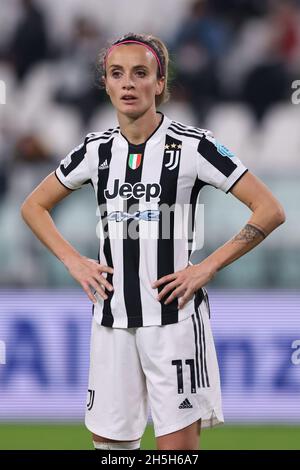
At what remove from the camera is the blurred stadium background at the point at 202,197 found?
19.6 ft

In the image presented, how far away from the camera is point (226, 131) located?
A: 302 inches

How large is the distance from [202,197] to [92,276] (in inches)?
119

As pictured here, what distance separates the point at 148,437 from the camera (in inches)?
217

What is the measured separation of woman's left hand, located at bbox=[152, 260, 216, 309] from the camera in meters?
3.45

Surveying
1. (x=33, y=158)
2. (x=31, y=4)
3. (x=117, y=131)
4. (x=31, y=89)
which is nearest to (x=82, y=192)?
(x=33, y=158)

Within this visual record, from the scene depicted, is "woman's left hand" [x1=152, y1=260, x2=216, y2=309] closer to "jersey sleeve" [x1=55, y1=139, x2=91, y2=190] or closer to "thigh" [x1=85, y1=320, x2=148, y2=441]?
"thigh" [x1=85, y1=320, x2=148, y2=441]

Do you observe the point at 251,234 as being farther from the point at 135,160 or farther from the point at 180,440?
the point at 180,440

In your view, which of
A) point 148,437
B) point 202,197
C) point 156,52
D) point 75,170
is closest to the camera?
point 156,52

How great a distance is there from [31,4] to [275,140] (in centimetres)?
239

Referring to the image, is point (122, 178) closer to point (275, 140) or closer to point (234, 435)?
point (234, 435)

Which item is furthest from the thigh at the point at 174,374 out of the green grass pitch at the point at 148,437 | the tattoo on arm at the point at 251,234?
the green grass pitch at the point at 148,437

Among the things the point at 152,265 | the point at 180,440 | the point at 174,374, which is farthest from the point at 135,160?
the point at 180,440

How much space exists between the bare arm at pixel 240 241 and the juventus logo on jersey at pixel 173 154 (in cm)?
22

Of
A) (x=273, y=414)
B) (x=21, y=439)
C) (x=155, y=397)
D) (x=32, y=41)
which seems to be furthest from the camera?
(x=32, y=41)
